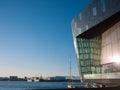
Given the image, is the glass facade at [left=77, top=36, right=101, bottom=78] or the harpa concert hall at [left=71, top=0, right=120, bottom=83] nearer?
the harpa concert hall at [left=71, top=0, right=120, bottom=83]

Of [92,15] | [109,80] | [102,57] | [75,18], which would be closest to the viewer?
[109,80]

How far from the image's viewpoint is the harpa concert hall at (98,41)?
4531 centimetres

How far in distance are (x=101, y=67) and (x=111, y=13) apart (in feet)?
49.3

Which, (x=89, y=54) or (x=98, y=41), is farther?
(x=89, y=54)

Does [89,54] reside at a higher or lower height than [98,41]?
lower

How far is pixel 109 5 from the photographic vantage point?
43469 millimetres

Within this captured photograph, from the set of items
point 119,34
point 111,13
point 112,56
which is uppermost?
point 111,13

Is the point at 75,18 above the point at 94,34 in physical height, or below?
above

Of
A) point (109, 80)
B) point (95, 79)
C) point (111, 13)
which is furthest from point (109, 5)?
point (95, 79)

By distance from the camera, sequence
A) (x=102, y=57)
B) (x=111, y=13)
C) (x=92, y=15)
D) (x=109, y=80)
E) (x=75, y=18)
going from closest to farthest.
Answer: (x=111, y=13) → (x=109, y=80) → (x=92, y=15) → (x=102, y=57) → (x=75, y=18)

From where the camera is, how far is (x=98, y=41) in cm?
5466

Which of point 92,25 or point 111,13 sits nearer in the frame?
point 111,13

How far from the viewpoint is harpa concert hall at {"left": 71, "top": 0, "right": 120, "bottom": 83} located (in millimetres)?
45312

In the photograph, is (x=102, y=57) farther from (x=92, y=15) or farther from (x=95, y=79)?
(x=92, y=15)
